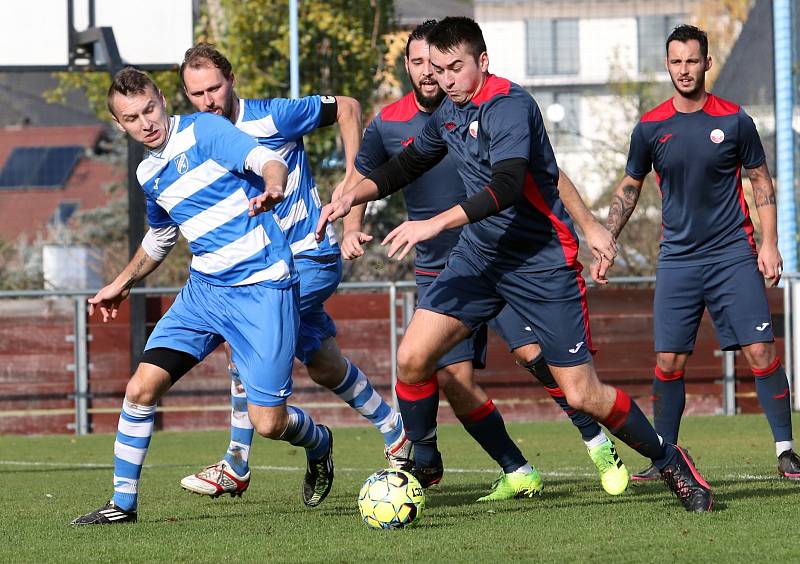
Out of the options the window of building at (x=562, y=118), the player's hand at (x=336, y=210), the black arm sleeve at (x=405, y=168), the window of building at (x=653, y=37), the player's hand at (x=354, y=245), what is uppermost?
the window of building at (x=653, y=37)

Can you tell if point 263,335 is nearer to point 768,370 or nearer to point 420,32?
point 420,32

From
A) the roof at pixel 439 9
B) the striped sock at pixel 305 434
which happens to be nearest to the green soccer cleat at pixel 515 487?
the striped sock at pixel 305 434

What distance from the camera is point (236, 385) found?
748cm

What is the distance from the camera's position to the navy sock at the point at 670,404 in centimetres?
762

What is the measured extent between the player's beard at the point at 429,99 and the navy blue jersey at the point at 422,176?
0.05 meters

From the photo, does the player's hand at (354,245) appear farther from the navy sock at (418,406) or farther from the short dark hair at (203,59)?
the short dark hair at (203,59)

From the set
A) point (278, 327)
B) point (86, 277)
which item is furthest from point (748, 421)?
point (86, 277)

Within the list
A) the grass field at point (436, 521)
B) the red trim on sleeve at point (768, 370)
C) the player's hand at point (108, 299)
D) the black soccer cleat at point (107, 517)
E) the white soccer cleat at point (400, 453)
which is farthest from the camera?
the red trim on sleeve at point (768, 370)

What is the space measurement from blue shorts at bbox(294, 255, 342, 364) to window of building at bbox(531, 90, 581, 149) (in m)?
10.6

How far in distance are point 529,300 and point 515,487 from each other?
3.98 ft

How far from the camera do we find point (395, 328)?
43.4ft

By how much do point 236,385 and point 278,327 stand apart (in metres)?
1.46

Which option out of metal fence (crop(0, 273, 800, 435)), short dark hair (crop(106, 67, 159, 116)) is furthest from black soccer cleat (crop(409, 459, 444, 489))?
metal fence (crop(0, 273, 800, 435))

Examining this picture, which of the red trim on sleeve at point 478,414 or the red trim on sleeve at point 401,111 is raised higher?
the red trim on sleeve at point 401,111
